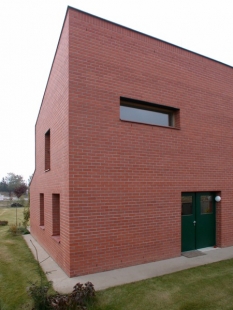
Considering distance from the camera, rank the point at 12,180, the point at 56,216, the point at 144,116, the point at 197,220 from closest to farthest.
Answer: the point at 144,116 < the point at 56,216 < the point at 197,220 < the point at 12,180

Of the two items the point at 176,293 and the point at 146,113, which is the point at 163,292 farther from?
the point at 146,113

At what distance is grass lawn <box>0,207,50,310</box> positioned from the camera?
4.44m

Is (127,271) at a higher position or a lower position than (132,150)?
lower

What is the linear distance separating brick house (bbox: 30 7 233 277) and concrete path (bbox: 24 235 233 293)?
0.68ft

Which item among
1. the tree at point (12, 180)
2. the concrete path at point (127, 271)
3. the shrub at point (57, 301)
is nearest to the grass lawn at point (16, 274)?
the concrete path at point (127, 271)

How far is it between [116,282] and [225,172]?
17.8 ft

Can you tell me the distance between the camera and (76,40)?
18.8ft

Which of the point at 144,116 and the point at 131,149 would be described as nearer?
the point at 131,149

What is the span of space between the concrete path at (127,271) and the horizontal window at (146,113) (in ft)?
13.1

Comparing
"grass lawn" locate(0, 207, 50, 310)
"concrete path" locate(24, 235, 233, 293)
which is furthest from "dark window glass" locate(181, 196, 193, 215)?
"grass lawn" locate(0, 207, 50, 310)

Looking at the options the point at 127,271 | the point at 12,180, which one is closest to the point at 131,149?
the point at 127,271

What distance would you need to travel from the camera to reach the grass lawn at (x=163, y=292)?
4.12 m

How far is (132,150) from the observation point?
6254 mm

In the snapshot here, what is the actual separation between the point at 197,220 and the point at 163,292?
3.55m
